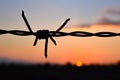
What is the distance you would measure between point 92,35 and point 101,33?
9 cm

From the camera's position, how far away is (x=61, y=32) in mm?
3799

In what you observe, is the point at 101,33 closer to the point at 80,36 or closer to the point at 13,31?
the point at 80,36

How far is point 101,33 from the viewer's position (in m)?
3.80

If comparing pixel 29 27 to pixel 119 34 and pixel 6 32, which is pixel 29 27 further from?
pixel 119 34

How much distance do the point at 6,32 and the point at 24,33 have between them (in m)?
0.17
